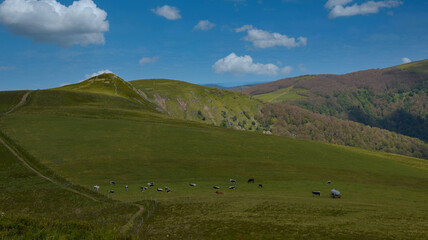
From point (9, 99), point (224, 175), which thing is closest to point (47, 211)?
point (224, 175)

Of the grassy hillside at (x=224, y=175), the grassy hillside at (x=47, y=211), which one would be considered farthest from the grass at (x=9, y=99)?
the grassy hillside at (x=47, y=211)

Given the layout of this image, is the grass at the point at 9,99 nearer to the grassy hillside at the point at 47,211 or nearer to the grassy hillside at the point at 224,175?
the grassy hillside at the point at 224,175

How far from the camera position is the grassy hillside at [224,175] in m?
30.5

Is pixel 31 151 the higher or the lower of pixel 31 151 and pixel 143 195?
the higher

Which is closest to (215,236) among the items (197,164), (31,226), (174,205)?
(174,205)

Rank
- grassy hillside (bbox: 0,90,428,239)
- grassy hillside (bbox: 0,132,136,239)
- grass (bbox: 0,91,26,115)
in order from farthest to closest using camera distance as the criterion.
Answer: grass (bbox: 0,91,26,115) → grassy hillside (bbox: 0,90,428,239) → grassy hillside (bbox: 0,132,136,239)

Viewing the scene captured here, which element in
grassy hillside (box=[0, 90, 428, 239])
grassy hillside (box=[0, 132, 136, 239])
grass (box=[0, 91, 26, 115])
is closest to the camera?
grassy hillside (box=[0, 132, 136, 239])

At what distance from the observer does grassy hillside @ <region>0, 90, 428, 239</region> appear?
3052cm

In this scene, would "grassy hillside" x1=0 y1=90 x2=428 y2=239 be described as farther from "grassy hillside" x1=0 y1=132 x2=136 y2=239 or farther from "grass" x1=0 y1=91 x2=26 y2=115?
"grass" x1=0 y1=91 x2=26 y2=115

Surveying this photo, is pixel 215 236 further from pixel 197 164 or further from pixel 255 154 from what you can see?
pixel 255 154

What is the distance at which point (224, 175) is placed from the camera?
6544 cm

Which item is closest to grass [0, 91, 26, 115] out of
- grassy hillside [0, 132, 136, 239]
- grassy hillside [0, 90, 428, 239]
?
grassy hillside [0, 90, 428, 239]

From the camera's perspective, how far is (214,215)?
114 ft

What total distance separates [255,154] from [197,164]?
20.5 metres
